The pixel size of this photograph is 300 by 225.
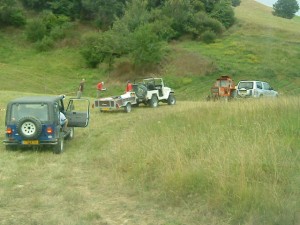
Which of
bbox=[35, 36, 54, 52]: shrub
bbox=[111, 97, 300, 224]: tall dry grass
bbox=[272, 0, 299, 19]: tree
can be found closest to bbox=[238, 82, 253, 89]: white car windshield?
bbox=[111, 97, 300, 224]: tall dry grass

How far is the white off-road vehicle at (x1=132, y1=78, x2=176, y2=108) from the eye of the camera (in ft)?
85.1

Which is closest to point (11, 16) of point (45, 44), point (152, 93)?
point (45, 44)

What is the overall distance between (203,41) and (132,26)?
876 centimetres

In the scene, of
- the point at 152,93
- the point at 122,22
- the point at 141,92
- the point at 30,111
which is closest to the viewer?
the point at 30,111

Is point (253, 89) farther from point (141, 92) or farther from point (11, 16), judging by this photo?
point (11, 16)

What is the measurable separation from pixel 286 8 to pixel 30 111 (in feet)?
294

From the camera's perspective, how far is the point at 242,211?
6648 millimetres

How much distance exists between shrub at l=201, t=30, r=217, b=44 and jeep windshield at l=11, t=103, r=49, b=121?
151ft

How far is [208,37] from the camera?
57.2 m

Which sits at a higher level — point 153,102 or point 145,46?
point 145,46

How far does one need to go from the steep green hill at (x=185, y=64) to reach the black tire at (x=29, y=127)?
2565cm

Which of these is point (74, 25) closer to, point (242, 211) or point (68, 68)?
point (68, 68)

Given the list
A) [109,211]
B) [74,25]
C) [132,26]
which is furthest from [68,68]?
[109,211]

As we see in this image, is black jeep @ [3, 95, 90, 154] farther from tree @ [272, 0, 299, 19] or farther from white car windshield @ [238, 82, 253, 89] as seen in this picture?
tree @ [272, 0, 299, 19]
